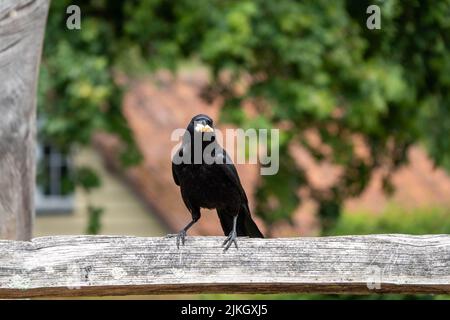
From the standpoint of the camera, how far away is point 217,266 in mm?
3631

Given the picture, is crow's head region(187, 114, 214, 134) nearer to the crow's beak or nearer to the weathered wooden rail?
the crow's beak

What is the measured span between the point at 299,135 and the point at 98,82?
98.9 inches

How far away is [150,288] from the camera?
362 centimetres

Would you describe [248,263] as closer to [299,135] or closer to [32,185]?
[32,185]

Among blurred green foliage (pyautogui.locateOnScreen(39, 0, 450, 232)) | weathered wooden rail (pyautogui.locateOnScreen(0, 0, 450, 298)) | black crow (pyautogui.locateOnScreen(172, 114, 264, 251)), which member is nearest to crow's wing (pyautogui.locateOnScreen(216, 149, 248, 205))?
black crow (pyautogui.locateOnScreen(172, 114, 264, 251))

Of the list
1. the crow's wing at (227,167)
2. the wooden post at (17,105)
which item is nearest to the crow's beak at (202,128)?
the crow's wing at (227,167)

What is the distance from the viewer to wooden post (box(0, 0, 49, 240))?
14.8 ft

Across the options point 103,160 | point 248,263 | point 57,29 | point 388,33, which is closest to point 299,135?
point 388,33

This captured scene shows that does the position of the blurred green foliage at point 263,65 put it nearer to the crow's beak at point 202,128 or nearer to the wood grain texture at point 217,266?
the crow's beak at point 202,128

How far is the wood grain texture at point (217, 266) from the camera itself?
3.58 m

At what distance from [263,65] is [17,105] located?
15.3 ft

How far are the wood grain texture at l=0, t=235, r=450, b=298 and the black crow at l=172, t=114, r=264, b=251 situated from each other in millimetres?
992

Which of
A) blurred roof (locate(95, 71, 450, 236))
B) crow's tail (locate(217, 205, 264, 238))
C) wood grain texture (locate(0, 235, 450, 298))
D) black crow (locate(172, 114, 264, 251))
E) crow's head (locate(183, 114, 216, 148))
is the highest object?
blurred roof (locate(95, 71, 450, 236))

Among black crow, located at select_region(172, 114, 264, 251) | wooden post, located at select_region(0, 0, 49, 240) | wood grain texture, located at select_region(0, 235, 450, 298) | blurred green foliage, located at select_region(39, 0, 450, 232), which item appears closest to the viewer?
wood grain texture, located at select_region(0, 235, 450, 298)
